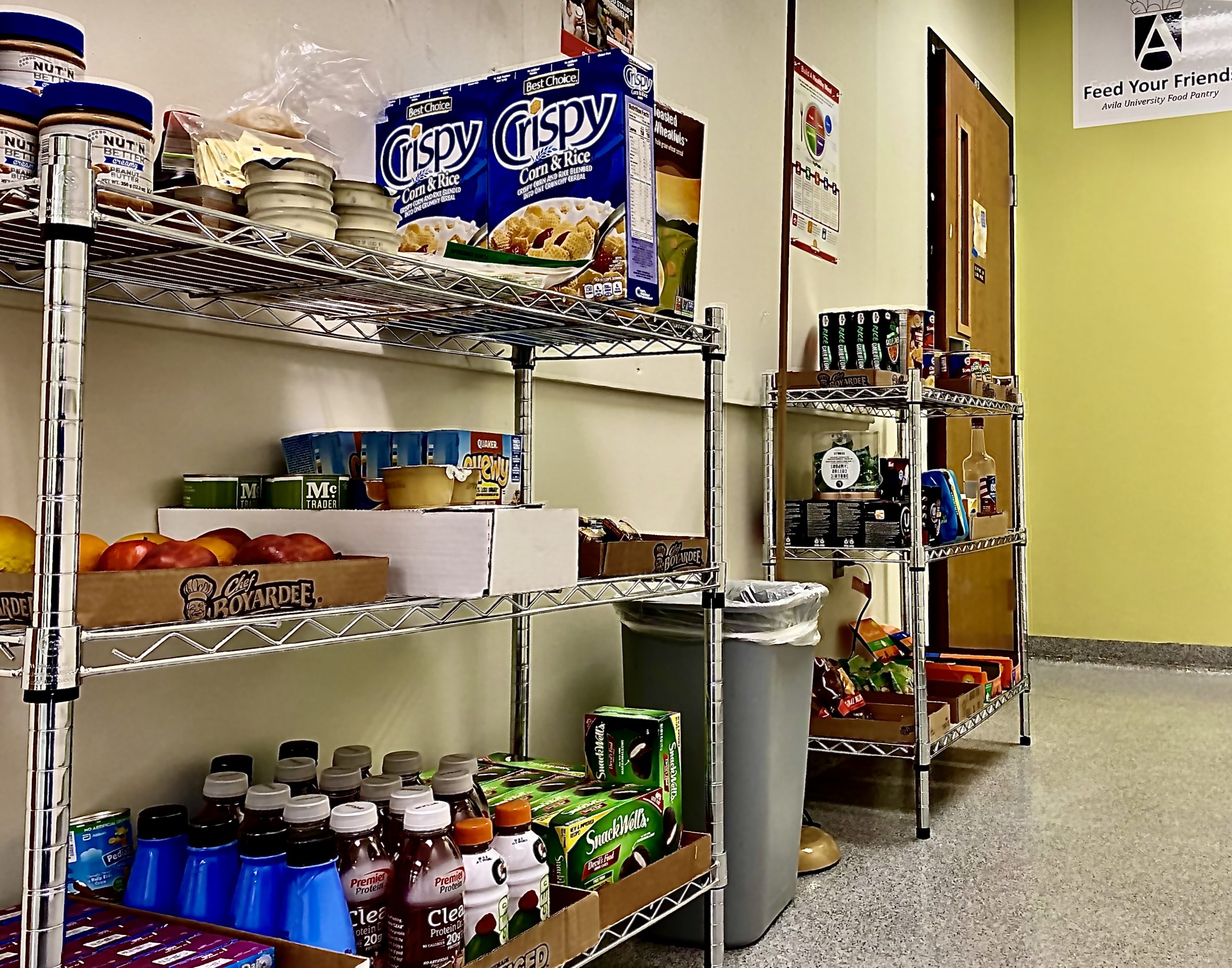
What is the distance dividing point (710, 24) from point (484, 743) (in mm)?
1844

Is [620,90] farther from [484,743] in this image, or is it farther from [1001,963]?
[1001,963]

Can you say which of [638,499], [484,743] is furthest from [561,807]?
[638,499]

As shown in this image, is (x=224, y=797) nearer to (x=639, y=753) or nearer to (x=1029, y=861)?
(x=639, y=753)

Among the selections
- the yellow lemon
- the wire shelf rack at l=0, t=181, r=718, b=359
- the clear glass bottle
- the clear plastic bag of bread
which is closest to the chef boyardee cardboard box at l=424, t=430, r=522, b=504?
the wire shelf rack at l=0, t=181, r=718, b=359

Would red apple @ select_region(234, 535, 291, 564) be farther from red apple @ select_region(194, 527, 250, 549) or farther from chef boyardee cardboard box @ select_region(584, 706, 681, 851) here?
chef boyardee cardboard box @ select_region(584, 706, 681, 851)

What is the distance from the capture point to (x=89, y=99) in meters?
1.07

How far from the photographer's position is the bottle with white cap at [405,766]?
1.64m

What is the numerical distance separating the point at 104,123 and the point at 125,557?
0.41 m

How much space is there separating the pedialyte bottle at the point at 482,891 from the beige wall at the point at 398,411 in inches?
17.4

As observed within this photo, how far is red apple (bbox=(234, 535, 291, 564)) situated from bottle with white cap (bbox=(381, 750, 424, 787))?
0.52 m

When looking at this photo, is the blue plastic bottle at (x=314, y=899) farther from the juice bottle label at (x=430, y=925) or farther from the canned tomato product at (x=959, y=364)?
the canned tomato product at (x=959, y=364)

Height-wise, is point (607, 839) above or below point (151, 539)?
below

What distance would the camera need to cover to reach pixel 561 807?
167 centimetres

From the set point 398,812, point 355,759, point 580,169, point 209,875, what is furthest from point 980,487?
point 209,875
